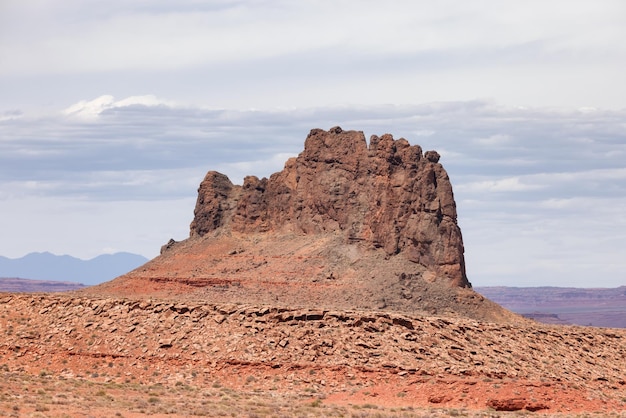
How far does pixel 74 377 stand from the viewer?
64938 mm

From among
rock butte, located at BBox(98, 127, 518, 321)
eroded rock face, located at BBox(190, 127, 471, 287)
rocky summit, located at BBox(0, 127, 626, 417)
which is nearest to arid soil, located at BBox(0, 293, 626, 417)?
rocky summit, located at BBox(0, 127, 626, 417)

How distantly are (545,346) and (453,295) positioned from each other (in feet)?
70.6

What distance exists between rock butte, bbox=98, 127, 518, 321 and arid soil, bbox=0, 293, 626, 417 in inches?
619

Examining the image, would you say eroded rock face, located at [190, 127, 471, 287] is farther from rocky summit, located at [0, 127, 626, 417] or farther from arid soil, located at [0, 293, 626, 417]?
arid soil, located at [0, 293, 626, 417]

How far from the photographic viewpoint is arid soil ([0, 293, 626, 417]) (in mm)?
58719

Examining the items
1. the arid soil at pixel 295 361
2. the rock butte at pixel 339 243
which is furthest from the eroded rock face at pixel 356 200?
the arid soil at pixel 295 361

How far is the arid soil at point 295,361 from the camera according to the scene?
5872 cm

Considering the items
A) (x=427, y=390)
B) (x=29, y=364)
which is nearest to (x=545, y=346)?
(x=427, y=390)

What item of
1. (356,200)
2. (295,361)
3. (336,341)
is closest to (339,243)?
(356,200)

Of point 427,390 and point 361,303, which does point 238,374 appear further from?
point 361,303

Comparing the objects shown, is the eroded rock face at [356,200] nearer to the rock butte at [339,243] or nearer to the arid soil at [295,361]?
the rock butte at [339,243]

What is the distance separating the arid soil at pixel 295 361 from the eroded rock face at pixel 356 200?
72.7 feet

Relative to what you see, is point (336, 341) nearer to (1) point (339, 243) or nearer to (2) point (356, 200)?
(1) point (339, 243)

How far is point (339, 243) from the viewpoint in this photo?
101750 millimetres
